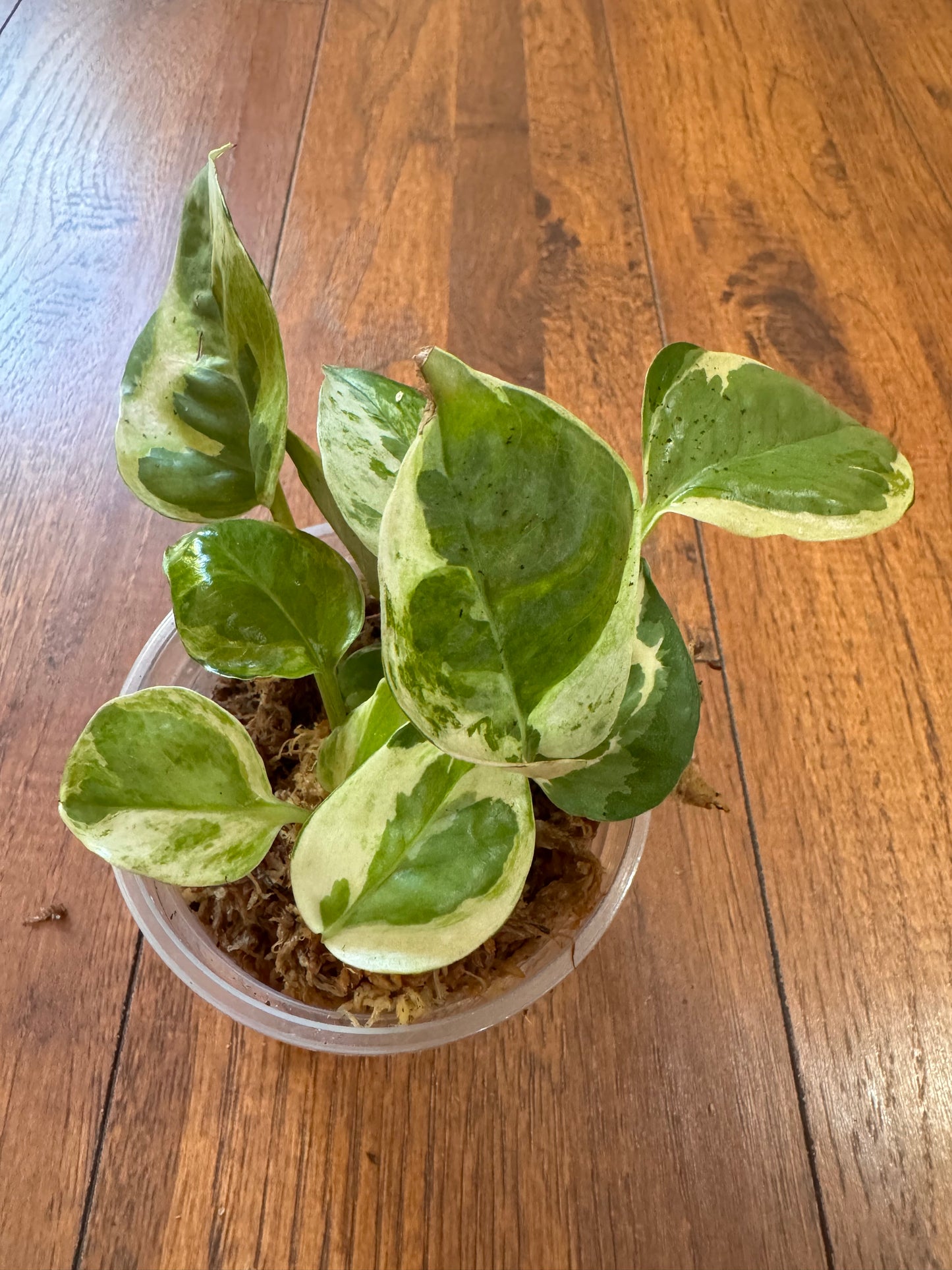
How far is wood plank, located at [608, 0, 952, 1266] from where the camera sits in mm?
433

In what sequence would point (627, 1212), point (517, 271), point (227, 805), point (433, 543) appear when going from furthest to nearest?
point (517, 271) < point (627, 1212) < point (227, 805) < point (433, 543)

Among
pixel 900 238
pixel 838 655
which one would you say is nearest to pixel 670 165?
pixel 900 238

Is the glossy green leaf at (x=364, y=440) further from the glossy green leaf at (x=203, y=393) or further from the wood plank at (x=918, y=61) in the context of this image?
the wood plank at (x=918, y=61)

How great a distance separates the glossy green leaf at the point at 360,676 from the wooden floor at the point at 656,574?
19 centimetres

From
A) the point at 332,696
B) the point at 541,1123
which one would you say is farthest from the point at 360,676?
the point at 541,1123

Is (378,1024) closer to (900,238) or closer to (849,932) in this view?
(849,932)

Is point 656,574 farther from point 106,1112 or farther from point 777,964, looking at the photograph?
point 106,1112

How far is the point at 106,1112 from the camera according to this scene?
0.41 m

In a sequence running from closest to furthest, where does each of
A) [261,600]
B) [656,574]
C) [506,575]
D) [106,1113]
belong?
1. [506,575]
2. [261,600]
3. [106,1113]
4. [656,574]

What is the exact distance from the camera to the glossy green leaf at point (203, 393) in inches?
11.0

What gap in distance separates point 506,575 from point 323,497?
17 centimetres

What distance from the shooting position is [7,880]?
1.49ft

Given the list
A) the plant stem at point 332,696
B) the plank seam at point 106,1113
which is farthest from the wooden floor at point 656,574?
the plant stem at point 332,696

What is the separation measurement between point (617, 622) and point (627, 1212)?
12.8 inches
